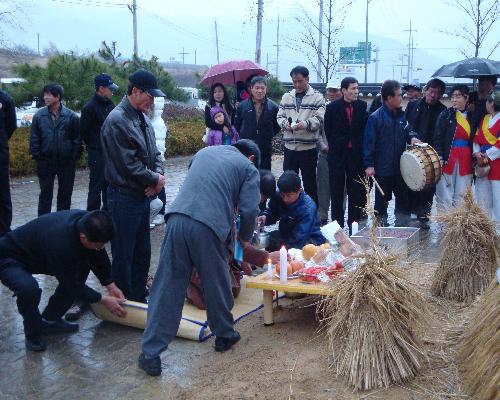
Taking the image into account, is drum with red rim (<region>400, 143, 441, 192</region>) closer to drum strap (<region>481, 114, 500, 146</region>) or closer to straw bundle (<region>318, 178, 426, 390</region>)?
drum strap (<region>481, 114, 500, 146</region>)

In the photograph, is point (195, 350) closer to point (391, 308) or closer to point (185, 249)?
point (185, 249)

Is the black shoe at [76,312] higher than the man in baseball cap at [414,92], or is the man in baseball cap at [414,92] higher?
the man in baseball cap at [414,92]

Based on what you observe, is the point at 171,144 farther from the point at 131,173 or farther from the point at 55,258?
the point at 55,258

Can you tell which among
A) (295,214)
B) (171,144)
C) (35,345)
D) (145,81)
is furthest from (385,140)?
(171,144)

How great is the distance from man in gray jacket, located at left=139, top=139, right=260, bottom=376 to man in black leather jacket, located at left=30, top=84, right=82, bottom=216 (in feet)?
12.7

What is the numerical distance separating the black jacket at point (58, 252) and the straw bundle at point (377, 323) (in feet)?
6.12

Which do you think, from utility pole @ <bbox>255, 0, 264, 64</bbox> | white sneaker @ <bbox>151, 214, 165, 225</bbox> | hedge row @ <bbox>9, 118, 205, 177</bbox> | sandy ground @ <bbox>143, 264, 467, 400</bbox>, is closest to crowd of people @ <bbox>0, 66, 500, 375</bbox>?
sandy ground @ <bbox>143, 264, 467, 400</bbox>

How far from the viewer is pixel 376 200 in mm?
8281

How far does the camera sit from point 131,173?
4852 millimetres

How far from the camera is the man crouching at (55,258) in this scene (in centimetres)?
436

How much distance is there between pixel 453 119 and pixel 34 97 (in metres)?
10.3

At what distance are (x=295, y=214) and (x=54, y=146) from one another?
133 inches

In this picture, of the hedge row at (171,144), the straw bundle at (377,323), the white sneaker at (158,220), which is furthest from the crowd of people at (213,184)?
the hedge row at (171,144)

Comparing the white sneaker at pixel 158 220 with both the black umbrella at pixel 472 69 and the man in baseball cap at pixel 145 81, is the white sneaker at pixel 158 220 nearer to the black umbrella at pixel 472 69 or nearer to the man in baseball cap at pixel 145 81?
the man in baseball cap at pixel 145 81
